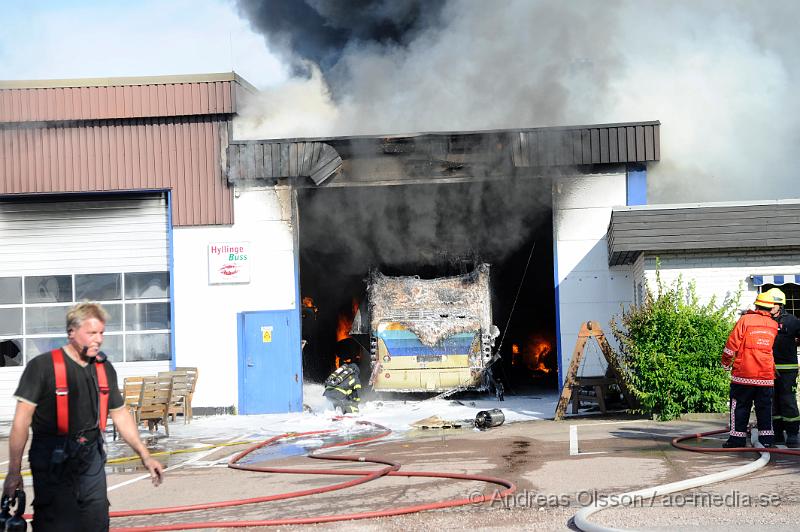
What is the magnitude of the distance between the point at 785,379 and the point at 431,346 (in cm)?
928

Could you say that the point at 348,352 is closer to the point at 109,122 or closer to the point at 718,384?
the point at 109,122

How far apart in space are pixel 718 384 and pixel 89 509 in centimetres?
1048

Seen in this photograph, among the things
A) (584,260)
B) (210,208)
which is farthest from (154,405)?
(584,260)

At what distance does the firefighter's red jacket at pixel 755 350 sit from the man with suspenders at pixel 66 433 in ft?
22.9

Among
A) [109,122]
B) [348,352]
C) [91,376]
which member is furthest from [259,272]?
[91,376]

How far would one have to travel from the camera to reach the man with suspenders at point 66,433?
15.7 feet

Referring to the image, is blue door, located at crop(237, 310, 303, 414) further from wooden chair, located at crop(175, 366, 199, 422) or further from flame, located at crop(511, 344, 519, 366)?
flame, located at crop(511, 344, 519, 366)

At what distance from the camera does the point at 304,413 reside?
18016 mm

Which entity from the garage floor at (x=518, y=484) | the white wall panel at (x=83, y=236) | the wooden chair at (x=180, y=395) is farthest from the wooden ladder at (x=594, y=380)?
the white wall panel at (x=83, y=236)

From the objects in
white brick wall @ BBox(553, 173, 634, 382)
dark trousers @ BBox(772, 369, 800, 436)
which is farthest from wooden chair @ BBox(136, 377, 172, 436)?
dark trousers @ BBox(772, 369, 800, 436)

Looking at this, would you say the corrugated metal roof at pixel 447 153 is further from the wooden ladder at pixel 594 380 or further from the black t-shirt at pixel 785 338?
the black t-shirt at pixel 785 338

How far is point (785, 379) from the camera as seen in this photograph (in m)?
10.4

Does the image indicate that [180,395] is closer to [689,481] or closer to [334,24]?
[334,24]

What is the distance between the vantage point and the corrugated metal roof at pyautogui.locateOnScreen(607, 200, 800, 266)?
1461 centimetres
